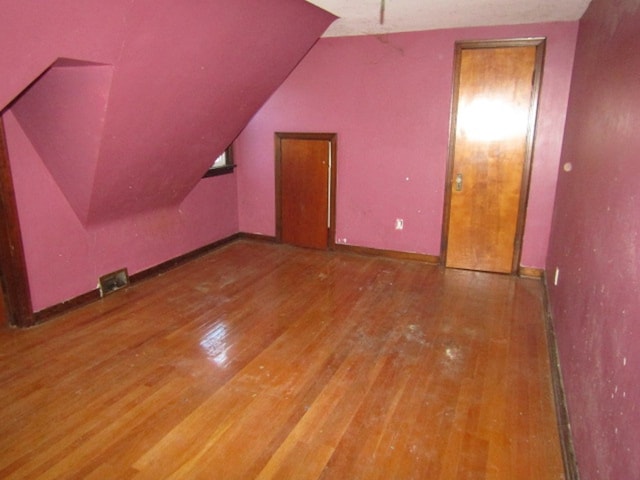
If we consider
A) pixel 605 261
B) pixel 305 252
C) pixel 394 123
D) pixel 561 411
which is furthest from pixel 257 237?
pixel 605 261

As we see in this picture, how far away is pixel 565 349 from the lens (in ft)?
8.17

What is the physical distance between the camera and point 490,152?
406 centimetres

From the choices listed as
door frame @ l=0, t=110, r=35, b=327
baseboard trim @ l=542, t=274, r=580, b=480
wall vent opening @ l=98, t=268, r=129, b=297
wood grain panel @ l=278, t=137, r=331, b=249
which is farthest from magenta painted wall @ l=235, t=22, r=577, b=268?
door frame @ l=0, t=110, r=35, b=327

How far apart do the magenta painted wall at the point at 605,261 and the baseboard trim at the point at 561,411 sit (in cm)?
6

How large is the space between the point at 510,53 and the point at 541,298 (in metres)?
2.14

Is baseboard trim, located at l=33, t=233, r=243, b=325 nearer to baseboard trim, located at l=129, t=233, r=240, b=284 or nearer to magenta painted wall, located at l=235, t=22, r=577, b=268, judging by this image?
baseboard trim, located at l=129, t=233, r=240, b=284

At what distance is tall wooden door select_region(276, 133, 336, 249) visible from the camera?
474cm

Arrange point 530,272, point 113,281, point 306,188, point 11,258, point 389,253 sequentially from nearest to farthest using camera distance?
point 11,258 < point 113,281 < point 530,272 < point 389,253 < point 306,188

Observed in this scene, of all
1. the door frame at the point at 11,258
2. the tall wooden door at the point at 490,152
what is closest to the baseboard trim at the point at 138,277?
the door frame at the point at 11,258

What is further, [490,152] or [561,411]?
[490,152]

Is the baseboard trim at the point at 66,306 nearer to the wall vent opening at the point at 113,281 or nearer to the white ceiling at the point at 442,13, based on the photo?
the wall vent opening at the point at 113,281

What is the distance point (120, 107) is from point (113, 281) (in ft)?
5.52

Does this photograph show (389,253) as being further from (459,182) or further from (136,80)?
(136,80)

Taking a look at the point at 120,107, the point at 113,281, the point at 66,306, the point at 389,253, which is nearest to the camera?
the point at 120,107
